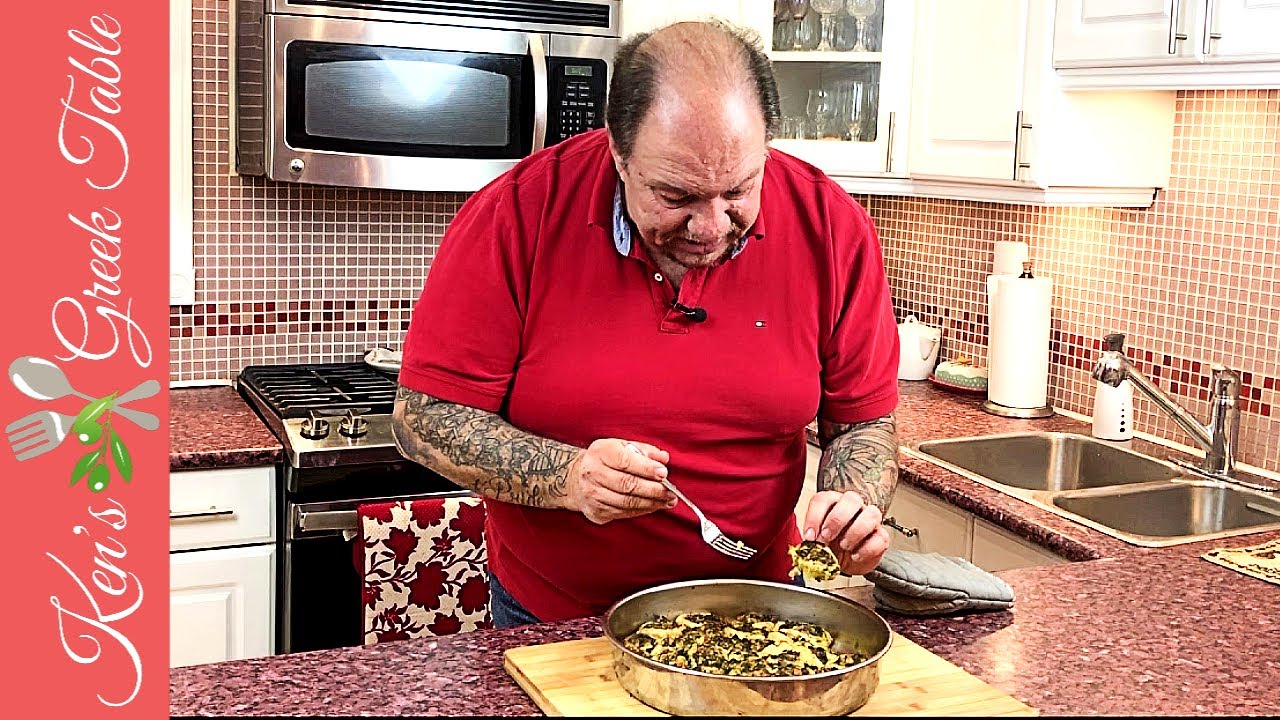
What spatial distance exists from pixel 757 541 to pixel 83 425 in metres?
1.00

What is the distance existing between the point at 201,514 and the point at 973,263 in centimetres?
194

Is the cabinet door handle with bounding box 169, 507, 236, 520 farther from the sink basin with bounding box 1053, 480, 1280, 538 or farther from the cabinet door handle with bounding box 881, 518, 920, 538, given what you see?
the sink basin with bounding box 1053, 480, 1280, 538

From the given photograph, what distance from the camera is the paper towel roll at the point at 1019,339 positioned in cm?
298

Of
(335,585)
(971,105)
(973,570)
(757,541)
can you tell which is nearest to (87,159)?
(335,585)

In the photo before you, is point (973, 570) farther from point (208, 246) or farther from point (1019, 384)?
point (208, 246)

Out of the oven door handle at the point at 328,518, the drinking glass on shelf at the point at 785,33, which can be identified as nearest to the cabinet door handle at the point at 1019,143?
the drinking glass on shelf at the point at 785,33

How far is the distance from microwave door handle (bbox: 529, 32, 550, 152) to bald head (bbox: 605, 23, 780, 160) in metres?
1.52

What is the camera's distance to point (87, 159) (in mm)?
2250

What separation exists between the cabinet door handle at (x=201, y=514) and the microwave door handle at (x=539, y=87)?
107 cm

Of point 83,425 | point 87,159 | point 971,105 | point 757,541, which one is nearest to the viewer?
point 757,541

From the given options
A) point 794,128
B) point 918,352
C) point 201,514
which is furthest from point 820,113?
point 201,514

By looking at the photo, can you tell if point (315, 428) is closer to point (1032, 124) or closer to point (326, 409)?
point (326, 409)

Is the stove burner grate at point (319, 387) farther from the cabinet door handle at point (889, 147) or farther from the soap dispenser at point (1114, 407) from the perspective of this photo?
the soap dispenser at point (1114, 407)

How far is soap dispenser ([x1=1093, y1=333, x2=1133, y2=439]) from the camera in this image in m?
2.79
